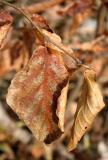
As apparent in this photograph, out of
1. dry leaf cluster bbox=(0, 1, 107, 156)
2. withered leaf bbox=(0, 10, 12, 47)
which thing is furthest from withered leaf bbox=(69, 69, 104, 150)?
withered leaf bbox=(0, 10, 12, 47)

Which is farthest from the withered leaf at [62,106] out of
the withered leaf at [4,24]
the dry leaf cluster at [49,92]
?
the withered leaf at [4,24]

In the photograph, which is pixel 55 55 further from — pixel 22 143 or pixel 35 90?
pixel 22 143

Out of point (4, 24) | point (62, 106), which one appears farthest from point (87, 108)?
point (4, 24)

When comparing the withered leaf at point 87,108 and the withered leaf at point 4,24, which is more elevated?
the withered leaf at point 4,24

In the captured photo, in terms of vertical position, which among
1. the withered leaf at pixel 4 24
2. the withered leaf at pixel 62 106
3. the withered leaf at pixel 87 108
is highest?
the withered leaf at pixel 4 24

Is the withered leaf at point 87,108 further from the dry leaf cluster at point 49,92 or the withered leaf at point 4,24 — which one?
the withered leaf at point 4,24

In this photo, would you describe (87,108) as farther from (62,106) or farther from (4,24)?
(4,24)

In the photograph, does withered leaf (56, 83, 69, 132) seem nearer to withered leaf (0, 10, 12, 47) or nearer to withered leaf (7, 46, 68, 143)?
withered leaf (7, 46, 68, 143)

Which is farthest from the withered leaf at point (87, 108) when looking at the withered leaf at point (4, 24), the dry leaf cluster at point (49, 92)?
the withered leaf at point (4, 24)
